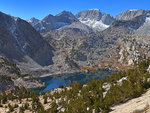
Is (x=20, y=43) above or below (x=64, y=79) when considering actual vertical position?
above

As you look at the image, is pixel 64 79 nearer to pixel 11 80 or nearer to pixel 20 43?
pixel 11 80

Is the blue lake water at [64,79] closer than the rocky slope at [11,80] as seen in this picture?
No

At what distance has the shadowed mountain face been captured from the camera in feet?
422

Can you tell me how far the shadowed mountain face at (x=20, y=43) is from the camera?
422 ft

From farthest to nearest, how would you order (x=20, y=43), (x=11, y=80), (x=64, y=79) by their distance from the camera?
1. (x=20, y=43)
2. (x=64, y=79)
3. (x=11, y=80)

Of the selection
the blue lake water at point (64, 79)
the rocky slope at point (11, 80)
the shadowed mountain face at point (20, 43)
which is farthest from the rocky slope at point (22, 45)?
the rocky slope at point (11, 80)

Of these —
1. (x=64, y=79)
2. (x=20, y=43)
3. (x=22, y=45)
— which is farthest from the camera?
(x=22, y=45)

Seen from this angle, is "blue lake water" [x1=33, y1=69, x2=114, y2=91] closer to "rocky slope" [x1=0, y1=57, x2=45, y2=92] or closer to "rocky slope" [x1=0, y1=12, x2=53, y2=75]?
"rocky slope" [x1=0, y1=57, x2=45, y2=92]

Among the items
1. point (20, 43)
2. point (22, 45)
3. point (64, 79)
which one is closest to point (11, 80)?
point (64, 79)

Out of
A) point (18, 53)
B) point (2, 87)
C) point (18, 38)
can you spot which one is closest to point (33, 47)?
point (18, 38)

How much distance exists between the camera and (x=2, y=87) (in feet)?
237

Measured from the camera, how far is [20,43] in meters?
149

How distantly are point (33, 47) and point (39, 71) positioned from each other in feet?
135

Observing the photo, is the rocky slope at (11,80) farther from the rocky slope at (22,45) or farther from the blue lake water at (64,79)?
the rocky slope at (22,45)
